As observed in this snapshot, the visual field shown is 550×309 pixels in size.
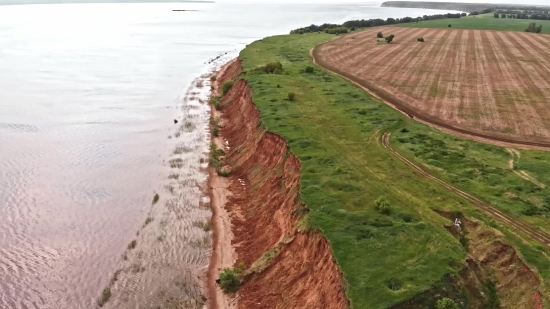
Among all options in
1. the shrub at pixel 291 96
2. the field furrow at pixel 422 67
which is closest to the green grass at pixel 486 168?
the shrub at pixel 291 96

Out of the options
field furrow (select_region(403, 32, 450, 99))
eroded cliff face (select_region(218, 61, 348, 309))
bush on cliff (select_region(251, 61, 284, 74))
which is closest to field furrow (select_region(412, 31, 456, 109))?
field furrow (select_region(403, 32, 450, 99))

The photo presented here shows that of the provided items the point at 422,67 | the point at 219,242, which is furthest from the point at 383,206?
the point at 422,67

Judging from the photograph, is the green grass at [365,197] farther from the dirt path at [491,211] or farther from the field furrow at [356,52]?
the field furrow at [356,52]

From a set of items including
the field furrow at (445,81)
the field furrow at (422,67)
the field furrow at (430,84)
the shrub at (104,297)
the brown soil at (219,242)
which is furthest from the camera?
the field furrow at (422,67)

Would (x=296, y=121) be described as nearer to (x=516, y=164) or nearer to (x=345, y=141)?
(x=345, y=141)

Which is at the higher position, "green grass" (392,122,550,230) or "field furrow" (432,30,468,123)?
"field furrow" (432,30,468,123)

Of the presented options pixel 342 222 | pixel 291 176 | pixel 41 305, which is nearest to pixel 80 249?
pixel 41 305

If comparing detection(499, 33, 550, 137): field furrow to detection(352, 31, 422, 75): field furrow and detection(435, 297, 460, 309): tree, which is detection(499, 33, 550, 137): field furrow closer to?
detection(352, 31, 422, 75): field furrow
